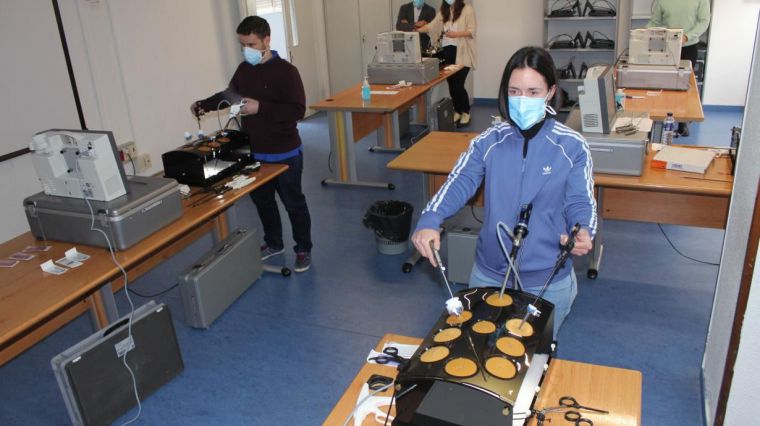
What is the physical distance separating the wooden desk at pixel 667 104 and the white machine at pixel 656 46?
0.27 meters

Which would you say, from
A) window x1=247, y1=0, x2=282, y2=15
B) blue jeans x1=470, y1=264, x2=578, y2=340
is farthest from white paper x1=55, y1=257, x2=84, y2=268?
window x1=247, y1=0, x2=282, y2=15

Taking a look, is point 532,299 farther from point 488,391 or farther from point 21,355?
point 21,355

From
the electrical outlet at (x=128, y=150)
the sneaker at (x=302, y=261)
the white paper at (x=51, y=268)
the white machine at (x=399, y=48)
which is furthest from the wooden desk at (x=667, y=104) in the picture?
the electrical outlet at (x=128, y=150)

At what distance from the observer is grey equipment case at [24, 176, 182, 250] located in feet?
8.30

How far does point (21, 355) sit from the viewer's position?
312 cm

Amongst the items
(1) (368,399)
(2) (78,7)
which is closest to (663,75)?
(1) (368,399)

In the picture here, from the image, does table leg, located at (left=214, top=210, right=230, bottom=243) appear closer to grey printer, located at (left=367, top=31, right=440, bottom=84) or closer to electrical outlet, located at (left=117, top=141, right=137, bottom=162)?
electrical outlet, located at (left=117, top=141, right=137, bottom=162)

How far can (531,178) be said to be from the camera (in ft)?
5.86

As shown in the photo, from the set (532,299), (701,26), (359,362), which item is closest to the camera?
(532,299)

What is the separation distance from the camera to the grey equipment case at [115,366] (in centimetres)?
245

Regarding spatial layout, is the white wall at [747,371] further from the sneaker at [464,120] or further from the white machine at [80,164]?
the sneaker at [464,120]

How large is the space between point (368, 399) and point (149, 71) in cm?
430

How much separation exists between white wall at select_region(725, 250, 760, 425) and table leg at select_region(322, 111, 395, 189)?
3441 mm

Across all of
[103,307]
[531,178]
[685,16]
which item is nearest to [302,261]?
[103,307]
